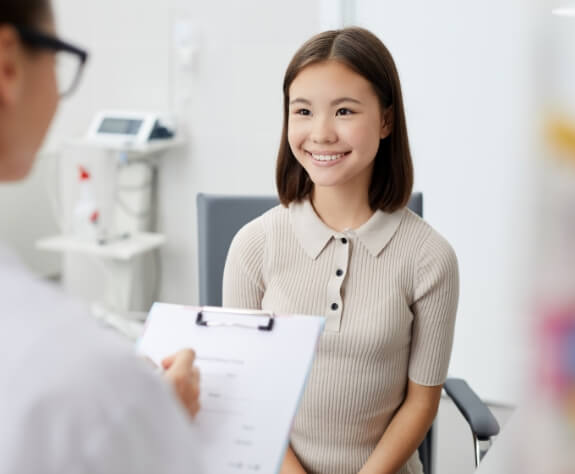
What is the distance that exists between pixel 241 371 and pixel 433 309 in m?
0.43

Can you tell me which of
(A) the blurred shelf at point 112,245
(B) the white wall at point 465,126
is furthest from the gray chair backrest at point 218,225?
(A) the blurred shelf at point 112,245

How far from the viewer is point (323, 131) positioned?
42.9 inches

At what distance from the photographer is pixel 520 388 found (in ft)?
0.95

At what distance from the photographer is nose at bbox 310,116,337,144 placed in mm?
1089

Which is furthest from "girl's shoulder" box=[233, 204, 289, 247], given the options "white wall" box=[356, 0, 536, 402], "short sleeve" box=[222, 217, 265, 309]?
"white wall" box=[356, 0, 536, 402]

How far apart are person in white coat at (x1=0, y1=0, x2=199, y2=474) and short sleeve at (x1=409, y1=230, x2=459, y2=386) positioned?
69 centimetres

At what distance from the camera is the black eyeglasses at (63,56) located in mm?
485

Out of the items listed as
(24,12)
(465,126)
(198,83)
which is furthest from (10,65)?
(198,83)

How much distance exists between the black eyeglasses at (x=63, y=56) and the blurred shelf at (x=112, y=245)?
242 cm

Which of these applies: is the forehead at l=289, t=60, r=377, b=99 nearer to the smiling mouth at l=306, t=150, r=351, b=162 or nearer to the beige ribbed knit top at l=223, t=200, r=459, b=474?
the smiling mouth at l=306, t=150, r=351, b=162

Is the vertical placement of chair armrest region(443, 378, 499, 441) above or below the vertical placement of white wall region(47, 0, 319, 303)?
below

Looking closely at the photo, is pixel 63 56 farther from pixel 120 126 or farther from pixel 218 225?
pixel 120 126

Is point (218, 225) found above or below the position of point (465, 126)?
below

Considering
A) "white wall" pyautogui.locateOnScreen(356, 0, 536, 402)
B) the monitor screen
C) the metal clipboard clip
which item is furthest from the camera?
the monitor screen
